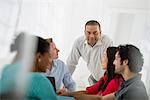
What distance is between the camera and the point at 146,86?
114 centimetres

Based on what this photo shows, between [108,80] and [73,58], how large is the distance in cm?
21

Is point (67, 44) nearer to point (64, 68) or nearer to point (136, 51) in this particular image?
point (64, 68)

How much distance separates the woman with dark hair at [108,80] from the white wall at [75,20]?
72 mm

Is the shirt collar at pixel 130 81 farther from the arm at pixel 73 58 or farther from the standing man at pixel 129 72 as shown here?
the arm at pixel 73 58

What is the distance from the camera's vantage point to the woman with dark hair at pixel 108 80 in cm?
135

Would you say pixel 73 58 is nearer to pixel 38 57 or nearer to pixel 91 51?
pixel 91 51

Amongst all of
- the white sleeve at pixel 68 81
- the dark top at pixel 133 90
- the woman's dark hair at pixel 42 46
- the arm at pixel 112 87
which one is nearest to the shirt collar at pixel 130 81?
the dark top at pixel 133 90

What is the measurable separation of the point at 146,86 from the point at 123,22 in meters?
0.29

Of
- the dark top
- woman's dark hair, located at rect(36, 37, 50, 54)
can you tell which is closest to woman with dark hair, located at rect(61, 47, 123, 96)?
the dark top

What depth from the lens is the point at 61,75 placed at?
4.91 ft

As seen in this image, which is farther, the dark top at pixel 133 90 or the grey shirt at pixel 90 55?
the grey shirt at pixel 90 55

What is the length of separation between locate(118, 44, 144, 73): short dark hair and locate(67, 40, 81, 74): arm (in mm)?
225

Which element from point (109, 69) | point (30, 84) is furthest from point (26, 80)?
point (109, 69)

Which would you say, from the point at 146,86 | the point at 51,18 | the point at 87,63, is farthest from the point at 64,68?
the point at 146,86
